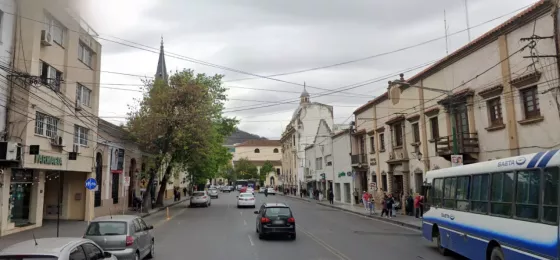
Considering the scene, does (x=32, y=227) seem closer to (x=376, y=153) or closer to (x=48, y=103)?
(x=48, y=103)

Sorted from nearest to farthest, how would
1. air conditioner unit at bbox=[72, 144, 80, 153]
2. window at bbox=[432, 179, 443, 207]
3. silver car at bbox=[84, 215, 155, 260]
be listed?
silver car at bbox=[84, 215, 155, 260], window at bbox=[432, 179, 443, 207], air conditioner unit at bbox=[72, 144, 80, 153]

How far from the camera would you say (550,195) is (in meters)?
8.19

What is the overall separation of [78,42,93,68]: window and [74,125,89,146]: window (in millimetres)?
4088

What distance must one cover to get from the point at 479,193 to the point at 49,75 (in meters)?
20.5

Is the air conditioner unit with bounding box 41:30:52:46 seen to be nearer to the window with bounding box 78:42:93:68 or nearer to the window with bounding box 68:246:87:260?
the window with bounding box 78:42:93:68

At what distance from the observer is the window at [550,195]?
26.2 ft

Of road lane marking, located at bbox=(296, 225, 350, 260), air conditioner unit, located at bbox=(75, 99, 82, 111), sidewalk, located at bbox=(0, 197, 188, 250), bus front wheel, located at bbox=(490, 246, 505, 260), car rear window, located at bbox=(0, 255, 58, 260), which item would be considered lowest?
road lane marking, located at bbox=(296, 225, 350, 260)

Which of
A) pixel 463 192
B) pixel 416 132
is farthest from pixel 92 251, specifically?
pixel 416 132

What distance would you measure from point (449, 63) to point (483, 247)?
57.3ft

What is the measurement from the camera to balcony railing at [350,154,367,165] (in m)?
42.2

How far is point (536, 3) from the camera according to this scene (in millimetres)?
18234

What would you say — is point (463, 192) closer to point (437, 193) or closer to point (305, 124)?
point (437, 193)

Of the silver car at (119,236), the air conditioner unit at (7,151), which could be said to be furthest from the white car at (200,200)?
the silver car at (119,236)

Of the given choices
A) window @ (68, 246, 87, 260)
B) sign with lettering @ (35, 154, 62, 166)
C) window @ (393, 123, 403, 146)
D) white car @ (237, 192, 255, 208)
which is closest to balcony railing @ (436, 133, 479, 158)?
window @ (393, 123, 403, 146)
